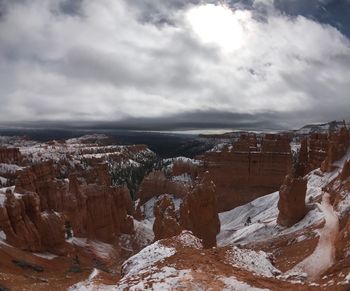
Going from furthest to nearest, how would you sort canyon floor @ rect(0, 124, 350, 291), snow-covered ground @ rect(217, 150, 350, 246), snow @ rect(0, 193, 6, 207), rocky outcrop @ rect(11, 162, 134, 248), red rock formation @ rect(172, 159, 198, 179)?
1. red rock formation @ rect(172, 159, 198, 179)
2. rocky outcrop @ rect(11, 162, 134, 248)
3. snow @ rect(0, 193, 6, 207)
4. snow-covered ground @ rect(217, 150, 350, 246)
5. canyon floor @ rect(0, 124, 350, 291)

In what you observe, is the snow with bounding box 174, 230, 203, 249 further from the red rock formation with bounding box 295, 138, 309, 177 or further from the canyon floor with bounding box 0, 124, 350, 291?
the red rock formation with bounding box 295, 138, 309, 177

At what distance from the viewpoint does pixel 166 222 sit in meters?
40.0

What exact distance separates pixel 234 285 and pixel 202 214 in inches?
1248

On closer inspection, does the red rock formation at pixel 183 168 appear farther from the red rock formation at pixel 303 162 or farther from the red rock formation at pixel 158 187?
the red rock formation at pixel 303 162

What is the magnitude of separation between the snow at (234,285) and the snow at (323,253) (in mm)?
10427

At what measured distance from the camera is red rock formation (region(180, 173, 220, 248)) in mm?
48812

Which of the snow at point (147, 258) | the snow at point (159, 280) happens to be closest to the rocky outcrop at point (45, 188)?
the snow at point (147, 258)

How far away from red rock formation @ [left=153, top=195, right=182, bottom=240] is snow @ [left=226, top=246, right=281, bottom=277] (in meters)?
13.9

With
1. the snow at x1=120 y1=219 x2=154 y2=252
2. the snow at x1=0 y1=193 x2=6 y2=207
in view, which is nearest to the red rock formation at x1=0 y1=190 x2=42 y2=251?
the snow at x1=0 y1=193 x2=6 y2=207

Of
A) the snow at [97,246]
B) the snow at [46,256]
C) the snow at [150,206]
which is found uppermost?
the snow at [46,256]

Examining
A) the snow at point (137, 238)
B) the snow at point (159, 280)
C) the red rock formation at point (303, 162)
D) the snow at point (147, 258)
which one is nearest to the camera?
the snow at point (159, 280)

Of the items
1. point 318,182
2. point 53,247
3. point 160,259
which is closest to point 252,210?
point 318,182

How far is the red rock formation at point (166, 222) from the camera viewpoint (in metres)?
39.5

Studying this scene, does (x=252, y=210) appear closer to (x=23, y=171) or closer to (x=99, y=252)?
(x=99, y=252)
